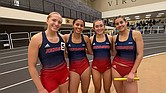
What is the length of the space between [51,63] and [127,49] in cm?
102

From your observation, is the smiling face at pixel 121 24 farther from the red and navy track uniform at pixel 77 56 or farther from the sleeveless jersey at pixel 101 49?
the red and navy track uniform at pixel 77 56

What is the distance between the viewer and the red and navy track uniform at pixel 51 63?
173cm

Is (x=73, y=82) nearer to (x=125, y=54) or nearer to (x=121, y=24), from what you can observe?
(x=125, y=54)

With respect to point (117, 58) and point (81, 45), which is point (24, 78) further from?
point (117, 58)

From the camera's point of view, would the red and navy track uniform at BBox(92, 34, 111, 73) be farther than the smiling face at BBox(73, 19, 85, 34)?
Yes

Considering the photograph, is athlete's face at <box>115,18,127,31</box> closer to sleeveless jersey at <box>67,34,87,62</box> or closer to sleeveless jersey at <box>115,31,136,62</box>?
sleeveless jersey at <box>115,31,136,62</box>

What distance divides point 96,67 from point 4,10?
26.4 ft

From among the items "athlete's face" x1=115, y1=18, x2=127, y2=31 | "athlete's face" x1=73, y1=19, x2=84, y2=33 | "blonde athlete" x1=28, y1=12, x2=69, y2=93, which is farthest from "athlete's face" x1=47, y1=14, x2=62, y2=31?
"athlete's face" x1=115, y1=18, x2=127, y2=31

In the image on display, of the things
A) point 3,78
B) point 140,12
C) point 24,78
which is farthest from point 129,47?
point 140,12

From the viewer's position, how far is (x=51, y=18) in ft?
5.72

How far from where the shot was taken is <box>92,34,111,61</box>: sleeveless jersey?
93.0 inches

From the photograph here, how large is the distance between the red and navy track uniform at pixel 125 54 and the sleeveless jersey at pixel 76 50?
483 mm

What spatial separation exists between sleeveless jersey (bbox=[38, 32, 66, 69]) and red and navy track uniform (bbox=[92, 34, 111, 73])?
0.69 metres

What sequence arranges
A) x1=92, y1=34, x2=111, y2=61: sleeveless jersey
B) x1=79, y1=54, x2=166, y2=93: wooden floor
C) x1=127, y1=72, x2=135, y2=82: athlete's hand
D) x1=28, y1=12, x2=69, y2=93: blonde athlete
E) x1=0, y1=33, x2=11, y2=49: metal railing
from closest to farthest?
x1=28, y1=12, x2=69, y2=93: blonde athlete
x1=127, y1=72, x2=135, y2=82: athlete's hand
x1=92, y1=34, x2=111, y2=61: sleeveless jersey
x1=79, y1=54, x2=166, y2=93: wooden floor
x1=0, y1=33, x2=11, y2=49: metal railing
